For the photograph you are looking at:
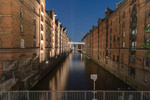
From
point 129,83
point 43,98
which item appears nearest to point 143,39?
point 129,83

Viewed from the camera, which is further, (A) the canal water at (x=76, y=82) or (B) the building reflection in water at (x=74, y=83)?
(A) the canal water at (x=76, y=82)

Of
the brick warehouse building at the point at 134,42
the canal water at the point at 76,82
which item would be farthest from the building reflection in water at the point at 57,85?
the brick warehouse building at the point at 134,42

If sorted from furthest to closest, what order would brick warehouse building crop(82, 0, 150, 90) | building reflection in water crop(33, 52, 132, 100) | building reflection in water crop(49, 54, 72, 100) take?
1. building reflection in water crop(33, 52, 132, 100)
2. brick warehouse building crop(82, 0, 150, 90)
3. building reflection in water crop(49, 54, 72, 100)

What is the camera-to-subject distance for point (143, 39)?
13.6 meters

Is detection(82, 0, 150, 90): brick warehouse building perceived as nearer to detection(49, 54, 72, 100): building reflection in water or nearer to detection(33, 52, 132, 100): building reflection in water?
detection(33, 52, 132, 100): building reflection in water

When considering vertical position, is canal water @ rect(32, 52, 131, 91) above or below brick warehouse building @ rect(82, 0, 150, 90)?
below

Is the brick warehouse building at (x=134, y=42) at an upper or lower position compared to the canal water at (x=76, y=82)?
upper

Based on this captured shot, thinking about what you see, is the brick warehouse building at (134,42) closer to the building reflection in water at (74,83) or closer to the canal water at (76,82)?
the canal water at (76,82)

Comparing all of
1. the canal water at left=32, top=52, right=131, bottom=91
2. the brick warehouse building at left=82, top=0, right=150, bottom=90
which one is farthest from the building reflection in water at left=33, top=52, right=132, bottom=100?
the brick warehouse building at left=82, top=0, right=150, bottom=90

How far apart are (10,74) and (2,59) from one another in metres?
2.27

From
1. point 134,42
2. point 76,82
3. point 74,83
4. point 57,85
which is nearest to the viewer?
point 134,42

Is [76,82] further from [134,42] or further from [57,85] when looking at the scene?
[134,42]

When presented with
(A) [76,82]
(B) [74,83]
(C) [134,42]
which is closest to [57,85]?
(B) [74,83]

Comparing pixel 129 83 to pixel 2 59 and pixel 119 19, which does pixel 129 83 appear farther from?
pixel 2 59
